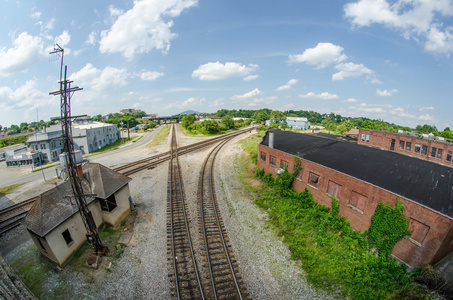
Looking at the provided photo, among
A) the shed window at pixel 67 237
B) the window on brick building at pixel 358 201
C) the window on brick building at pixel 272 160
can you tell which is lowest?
the shed window at pixel 67 237

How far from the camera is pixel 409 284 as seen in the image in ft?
31.7

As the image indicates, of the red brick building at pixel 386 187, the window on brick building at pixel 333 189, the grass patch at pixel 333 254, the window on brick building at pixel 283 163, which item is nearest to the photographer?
the grass patch at pixel 333 254

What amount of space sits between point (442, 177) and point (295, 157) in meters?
9.98

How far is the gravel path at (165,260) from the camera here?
9.58m

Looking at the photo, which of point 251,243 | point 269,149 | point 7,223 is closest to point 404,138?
point 269,149

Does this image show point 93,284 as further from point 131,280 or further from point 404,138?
point 404,138

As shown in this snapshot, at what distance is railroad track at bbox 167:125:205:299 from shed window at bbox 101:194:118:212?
169 inches

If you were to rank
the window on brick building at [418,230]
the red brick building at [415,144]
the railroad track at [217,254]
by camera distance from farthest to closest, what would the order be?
the red brick building at [415,144] → the window on brick building at [418,230] → the railroad track at [217,254]

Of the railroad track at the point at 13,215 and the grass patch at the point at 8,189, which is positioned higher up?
the railroad track at the point at 13,215

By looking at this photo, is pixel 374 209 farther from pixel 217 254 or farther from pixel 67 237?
pixel 67 237

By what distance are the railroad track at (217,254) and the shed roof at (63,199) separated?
289 inches

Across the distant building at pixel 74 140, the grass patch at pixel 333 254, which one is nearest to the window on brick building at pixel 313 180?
the grass patch at pixel 333 254

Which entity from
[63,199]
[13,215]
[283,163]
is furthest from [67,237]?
[283,163]

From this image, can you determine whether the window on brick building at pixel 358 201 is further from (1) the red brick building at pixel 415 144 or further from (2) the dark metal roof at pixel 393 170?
(1) the red brick building at pixel 415 144
